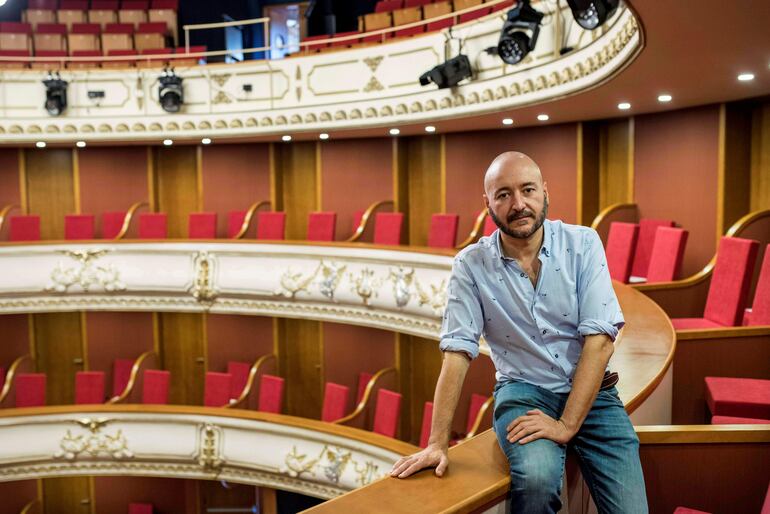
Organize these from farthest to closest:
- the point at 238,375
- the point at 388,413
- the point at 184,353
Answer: the point at 184,353, the point at 238,375, the point at 388,413

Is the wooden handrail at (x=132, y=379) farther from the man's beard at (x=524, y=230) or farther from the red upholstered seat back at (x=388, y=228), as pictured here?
the man's beard at (x=524, y=230)

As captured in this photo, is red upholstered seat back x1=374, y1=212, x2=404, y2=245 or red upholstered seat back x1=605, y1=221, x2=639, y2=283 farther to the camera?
red upholstered seat back x1=374, y1=212, x2=404, y2=245

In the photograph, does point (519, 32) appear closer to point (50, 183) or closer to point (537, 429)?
point (537, 429)

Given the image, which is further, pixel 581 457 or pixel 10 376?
pixel 10 376

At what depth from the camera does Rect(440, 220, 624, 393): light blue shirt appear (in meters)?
1.27

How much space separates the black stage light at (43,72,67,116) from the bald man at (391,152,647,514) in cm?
657

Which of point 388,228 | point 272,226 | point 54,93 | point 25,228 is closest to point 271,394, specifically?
point 272,226

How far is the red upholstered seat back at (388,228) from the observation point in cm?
659

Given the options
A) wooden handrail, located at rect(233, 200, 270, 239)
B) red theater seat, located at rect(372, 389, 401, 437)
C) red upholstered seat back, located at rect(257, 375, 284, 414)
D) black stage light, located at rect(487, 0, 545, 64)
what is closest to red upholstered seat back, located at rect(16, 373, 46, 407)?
red upholstered seat back, located at rect(257, 375, 284, 414)

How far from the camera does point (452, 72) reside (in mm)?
5129

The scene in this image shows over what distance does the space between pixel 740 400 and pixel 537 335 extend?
3.80ft

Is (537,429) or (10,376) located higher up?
(537,429)

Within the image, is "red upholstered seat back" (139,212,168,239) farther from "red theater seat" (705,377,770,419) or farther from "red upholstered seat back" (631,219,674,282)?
"red theater seat" (705,377,770,419)

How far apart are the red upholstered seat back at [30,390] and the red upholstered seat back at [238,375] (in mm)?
1769
